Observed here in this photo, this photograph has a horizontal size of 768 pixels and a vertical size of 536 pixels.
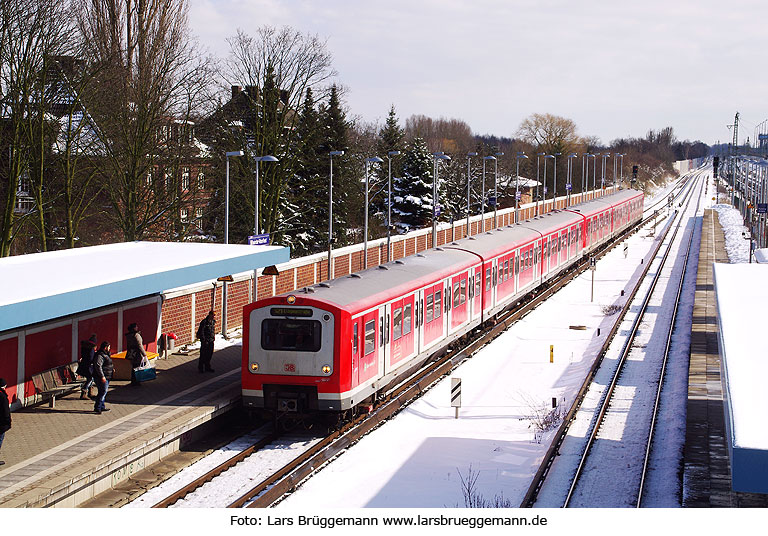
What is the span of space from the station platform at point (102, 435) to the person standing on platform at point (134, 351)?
382 mm

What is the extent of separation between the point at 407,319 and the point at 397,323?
2.19 ft

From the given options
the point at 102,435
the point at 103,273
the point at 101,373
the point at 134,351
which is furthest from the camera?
the point at 134,351

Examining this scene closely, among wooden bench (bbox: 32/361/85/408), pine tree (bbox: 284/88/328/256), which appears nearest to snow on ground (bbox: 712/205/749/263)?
pine tree (bbox: 284/88/328/256)

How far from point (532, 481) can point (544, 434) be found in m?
3.17

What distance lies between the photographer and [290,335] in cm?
1639

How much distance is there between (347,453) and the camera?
15.9 meters

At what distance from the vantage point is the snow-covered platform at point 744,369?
30.3 feet

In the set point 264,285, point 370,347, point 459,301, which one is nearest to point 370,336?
point 370,347

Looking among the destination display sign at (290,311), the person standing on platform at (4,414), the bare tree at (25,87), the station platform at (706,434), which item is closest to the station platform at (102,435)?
the person standing on platform at (4,414)

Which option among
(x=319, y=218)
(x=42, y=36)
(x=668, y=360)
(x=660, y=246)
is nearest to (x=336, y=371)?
(x=668, y=360)

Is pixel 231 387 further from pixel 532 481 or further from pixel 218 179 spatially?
pixel 218 179

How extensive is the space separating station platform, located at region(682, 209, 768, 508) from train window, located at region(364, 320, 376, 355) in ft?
20.0

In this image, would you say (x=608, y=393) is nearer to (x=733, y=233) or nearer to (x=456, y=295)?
(x=456, y=295)

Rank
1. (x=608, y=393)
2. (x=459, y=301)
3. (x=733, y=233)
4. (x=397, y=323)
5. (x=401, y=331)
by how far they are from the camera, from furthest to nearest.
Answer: (x=733, y=233) → (x=459, y=301) → (x=608, y=393) → (x=401, y=331) → (x=397, y=323)
